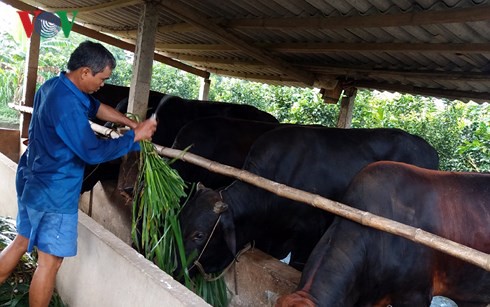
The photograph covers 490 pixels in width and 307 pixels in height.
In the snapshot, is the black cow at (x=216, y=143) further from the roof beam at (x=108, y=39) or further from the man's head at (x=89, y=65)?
the roof beam at (x=108, y=39)

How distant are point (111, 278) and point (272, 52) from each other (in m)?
4.84

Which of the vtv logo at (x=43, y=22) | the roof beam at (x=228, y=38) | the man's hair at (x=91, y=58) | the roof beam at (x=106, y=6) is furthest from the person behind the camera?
the vtv logo at (x=43, y=22)

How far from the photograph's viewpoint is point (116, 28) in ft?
26.9

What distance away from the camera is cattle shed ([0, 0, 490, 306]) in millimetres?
3152

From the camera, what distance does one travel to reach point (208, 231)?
3.54 m

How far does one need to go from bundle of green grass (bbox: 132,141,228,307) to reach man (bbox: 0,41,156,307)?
0.57 meters

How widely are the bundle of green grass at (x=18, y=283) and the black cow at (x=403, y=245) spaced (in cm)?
207

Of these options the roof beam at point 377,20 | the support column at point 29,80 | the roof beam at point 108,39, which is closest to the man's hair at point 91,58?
the roof beam at point 377,20

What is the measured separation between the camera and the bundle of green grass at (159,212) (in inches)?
132

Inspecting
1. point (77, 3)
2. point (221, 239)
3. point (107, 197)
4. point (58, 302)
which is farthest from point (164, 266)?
point (77, 3)

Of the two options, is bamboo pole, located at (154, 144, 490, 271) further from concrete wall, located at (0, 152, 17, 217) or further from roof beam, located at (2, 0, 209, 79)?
roof beam, located at (2, 0, 209, 79)

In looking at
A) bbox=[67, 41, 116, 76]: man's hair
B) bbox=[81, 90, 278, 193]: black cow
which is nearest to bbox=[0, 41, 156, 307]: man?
bbox=[67, 41, 116, 76]: man's hair

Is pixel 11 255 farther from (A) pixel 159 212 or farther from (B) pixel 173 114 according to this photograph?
(B) pixel 173 114

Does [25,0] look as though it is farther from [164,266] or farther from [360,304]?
[360,304]
